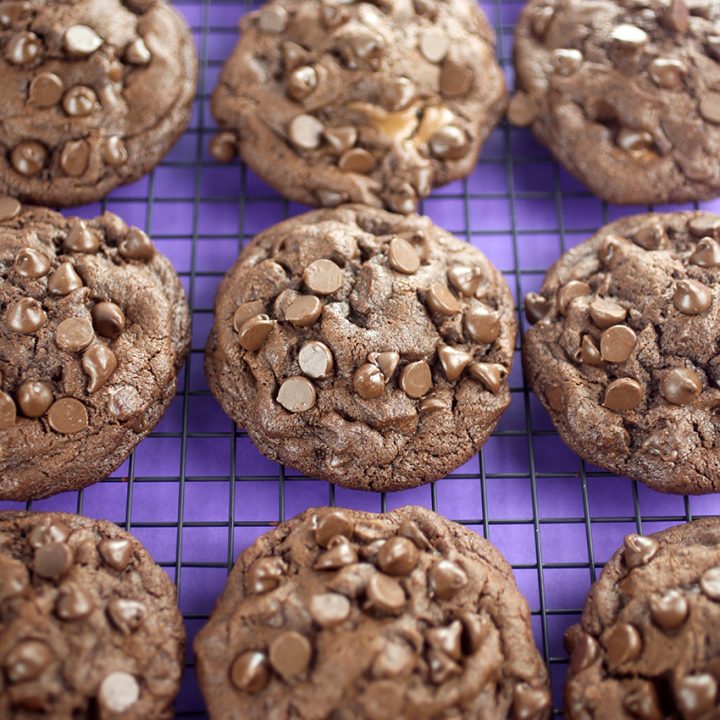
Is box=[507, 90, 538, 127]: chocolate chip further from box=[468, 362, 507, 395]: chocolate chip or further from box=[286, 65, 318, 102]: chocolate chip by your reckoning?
box=[468, 362, 507, 395]: chocolate chip

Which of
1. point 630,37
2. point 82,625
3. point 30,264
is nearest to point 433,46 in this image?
point 630,37

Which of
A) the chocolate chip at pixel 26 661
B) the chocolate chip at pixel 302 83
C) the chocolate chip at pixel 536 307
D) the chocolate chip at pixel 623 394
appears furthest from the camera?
the chocolate chip at pixel 302 83

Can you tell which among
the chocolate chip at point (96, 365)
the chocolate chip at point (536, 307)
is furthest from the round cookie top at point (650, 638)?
the chocolate chip at point (96, 365)

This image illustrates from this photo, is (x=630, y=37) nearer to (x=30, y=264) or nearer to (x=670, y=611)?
(x=670, y=611)

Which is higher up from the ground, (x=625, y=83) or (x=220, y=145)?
(x=625, y=83)

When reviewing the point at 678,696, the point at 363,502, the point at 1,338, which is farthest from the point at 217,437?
the point at 678,696

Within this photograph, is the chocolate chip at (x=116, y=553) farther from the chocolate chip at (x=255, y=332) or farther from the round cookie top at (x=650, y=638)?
the round cookie top at (x=650, y=638)

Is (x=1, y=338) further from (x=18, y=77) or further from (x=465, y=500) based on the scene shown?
(x=465, y=500)
